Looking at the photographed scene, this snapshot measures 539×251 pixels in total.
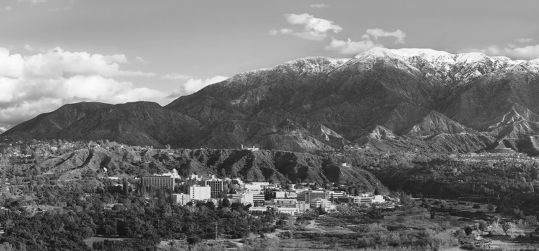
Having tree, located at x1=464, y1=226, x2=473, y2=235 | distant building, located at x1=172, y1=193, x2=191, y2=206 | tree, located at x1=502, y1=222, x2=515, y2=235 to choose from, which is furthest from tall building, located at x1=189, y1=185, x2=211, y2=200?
tree, located at x1=502, y1=222, x2=515, y2=235

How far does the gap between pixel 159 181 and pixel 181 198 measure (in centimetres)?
1506

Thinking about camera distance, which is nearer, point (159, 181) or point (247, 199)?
point (247, 199)

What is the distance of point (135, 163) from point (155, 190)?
111 ft

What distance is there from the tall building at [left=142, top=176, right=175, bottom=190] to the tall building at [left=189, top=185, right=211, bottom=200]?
726 centimetres

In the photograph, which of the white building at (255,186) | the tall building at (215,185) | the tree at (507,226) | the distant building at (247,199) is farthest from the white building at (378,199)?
the tree at (507,226)

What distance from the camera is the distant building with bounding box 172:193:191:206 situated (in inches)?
5090

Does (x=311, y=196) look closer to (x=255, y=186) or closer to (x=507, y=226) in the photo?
(x=255, y=186)

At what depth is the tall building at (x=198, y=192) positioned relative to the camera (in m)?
136

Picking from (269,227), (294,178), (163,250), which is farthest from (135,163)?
(163,250)

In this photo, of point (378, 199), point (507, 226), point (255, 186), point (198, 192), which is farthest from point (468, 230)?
point (255, 186)

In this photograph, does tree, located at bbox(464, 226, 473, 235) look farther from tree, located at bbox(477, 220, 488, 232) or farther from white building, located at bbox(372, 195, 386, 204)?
white building, located at bbox(372, 195, 386, 204)

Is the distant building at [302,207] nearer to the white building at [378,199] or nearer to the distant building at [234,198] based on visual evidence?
the distant building at [234,198]

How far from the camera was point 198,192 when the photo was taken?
137125mm

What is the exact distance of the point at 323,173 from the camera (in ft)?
586
